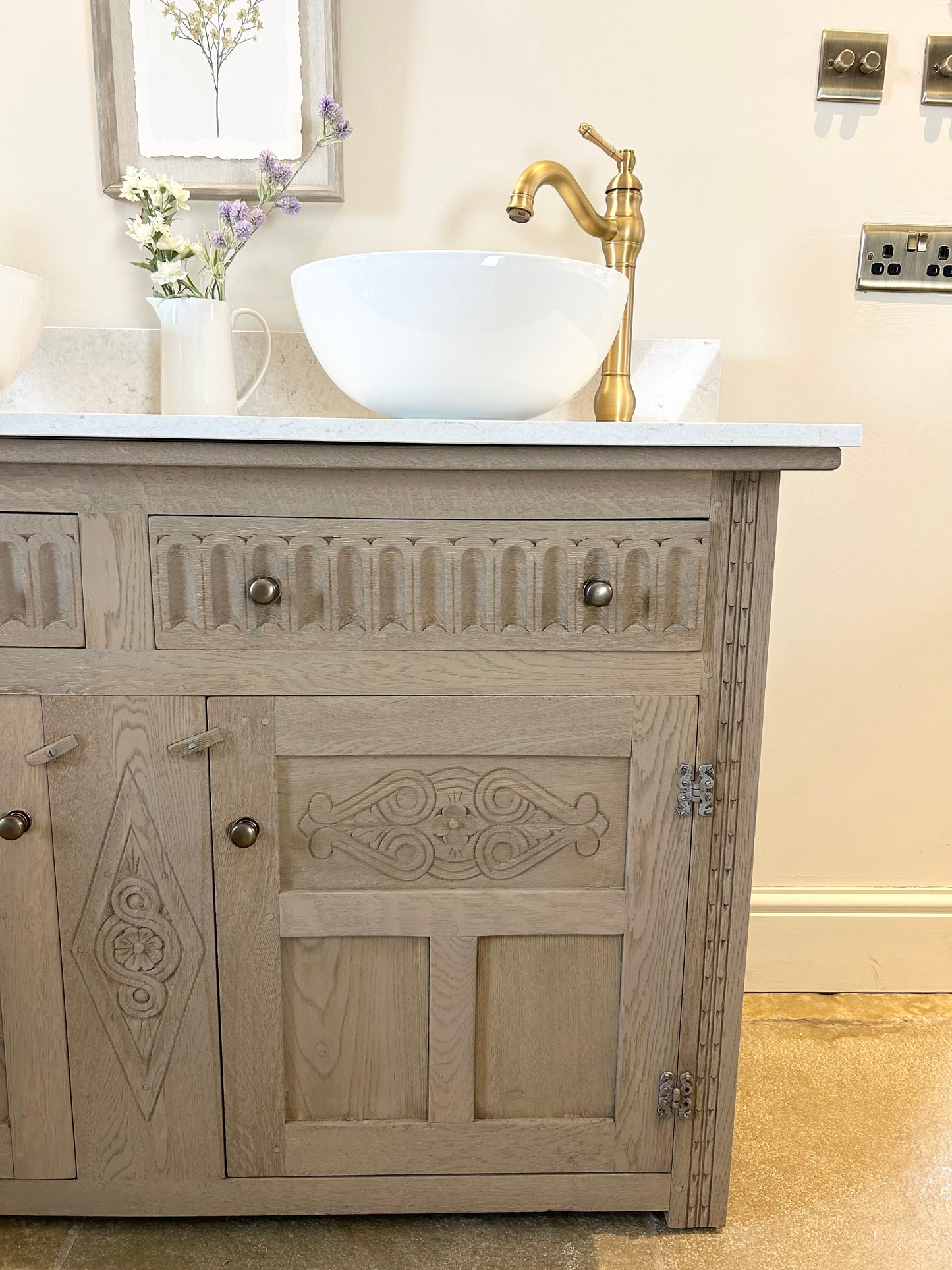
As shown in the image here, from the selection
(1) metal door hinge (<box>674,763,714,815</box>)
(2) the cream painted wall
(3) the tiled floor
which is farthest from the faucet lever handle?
(3) the tiled floor

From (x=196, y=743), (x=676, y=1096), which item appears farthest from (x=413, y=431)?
(x=676, y=1096)

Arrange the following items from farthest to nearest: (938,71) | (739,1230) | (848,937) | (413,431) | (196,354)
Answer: (848,937) < (938,71) < (196,354) < (739,1230) < (413,431)

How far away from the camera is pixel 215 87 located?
1.09 meters

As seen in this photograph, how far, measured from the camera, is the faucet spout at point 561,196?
95cm

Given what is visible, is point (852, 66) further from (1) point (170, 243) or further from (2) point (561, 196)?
(1) point (170, 243)

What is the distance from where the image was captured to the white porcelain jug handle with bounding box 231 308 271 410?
3.58 ft

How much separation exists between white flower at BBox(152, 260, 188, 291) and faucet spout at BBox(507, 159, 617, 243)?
40 centimetres

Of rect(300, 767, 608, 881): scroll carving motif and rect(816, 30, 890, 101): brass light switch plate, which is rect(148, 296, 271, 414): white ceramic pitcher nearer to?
rect(300, 767, 608, 881): scroll carving motif

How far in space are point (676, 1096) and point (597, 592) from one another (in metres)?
0.52

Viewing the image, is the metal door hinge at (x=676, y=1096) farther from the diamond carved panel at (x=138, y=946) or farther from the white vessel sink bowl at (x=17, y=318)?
the white vessel sink bowl at (x=17, y=318)

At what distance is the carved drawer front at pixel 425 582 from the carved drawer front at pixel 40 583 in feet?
0.24

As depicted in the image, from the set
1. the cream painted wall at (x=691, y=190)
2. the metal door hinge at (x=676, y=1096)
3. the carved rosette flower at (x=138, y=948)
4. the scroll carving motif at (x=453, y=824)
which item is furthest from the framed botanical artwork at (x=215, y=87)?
the metal door hinge at (x=676, y=1096)

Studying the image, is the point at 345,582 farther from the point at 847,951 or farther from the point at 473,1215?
the point at 847,951

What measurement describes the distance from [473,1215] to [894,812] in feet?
2.82
